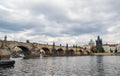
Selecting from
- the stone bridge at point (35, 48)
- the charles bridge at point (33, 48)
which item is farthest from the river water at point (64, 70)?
the stone bridge at point (35, 48)

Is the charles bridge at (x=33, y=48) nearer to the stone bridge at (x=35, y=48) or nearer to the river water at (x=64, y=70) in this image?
the stone bridge at (x=35, y=48)

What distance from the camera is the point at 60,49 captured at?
165625 mm

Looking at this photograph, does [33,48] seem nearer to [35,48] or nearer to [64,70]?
[35,48]

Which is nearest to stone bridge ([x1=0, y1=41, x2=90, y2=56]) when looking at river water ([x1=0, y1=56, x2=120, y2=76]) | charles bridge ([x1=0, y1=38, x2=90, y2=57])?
charles bridge ([x1=0, y1=38, x2=90, y2=57])

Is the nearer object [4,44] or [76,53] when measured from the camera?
[4,44]

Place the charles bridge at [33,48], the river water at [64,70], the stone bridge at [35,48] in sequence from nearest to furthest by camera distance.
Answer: the river water at [64,70]
the charles bridge at [33,48]
the stone bridge at [35,48]

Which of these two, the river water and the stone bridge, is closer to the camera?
the river water

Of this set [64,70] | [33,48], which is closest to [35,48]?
[33,48]

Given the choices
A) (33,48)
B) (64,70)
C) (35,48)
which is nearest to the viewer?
(64,70)

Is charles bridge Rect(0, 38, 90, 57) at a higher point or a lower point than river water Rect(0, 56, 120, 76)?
higher

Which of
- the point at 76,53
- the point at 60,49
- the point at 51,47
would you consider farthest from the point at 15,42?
the point at 76,53

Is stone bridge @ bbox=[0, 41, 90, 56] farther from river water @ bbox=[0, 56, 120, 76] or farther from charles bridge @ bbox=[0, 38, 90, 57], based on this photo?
river water @ bbox=[0, 56, 120, 76]

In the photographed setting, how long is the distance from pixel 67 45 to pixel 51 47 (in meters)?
25.8

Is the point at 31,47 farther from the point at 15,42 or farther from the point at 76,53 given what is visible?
the point at 76,53
